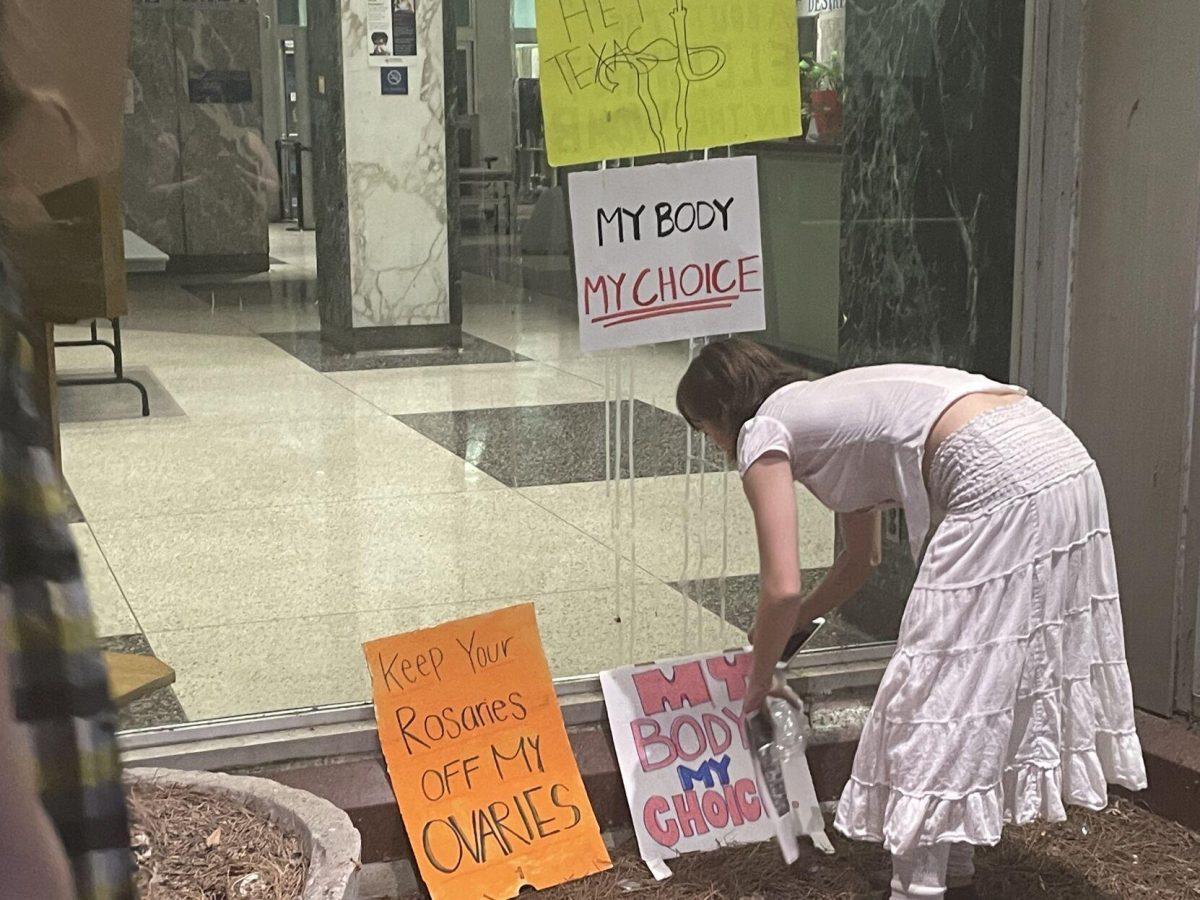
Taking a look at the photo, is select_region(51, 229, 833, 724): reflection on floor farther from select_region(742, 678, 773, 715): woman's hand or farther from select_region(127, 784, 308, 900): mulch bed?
A: select_region(127, 784, 308, 900): mulch bed

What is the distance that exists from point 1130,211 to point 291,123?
1.63m

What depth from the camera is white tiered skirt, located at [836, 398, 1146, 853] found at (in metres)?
2.35

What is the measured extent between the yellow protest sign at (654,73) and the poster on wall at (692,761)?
3.23 ft

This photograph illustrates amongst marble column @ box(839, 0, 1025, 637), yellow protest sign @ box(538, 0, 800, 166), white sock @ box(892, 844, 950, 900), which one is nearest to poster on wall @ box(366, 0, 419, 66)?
yellow protest sign @ box(538, 0, 800, 166)

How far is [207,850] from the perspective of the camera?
2084mm

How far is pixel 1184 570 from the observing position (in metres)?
3.00

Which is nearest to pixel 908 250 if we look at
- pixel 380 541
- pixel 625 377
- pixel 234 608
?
pixel 625 377

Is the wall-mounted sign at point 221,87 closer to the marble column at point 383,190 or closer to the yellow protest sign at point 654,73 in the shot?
the marble column at point 383,190

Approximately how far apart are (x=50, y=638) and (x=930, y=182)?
2.64 m

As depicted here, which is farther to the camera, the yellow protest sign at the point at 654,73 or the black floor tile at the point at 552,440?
the black floor tile at the point at 552,440

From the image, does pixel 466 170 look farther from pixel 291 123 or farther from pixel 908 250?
pixel 908 250

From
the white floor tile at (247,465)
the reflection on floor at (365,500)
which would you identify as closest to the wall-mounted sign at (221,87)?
the reflection on floor at (365,500)

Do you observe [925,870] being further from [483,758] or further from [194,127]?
[194,127]

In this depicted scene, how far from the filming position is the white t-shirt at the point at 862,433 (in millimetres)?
2422
